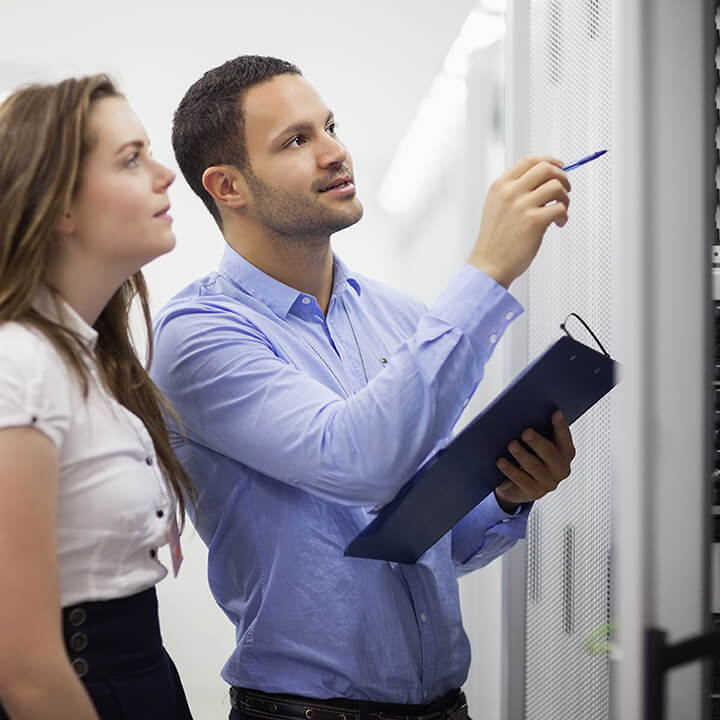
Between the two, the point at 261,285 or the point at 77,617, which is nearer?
the point at 77,617

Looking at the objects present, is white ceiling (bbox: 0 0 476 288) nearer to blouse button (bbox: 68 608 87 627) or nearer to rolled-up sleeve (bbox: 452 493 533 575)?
rolled-up sleeve (bbox: 452 493 533 575)

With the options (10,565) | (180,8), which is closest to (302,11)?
(180,8)

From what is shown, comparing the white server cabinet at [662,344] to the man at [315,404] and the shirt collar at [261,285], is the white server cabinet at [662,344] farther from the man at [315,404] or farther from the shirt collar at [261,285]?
the shirt collar at [261,285]

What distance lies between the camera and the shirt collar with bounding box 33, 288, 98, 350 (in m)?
0.92

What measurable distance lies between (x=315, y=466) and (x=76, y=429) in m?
0.31

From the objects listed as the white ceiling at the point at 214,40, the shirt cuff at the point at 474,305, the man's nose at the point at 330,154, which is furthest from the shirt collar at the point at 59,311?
the white ceiling at the point at 214,40

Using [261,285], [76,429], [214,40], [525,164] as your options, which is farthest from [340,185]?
[214,40]

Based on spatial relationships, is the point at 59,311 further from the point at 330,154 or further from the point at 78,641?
the point at 330,154

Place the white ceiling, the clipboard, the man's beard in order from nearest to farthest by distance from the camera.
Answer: the clipboard < the man's beard < the white ceiling

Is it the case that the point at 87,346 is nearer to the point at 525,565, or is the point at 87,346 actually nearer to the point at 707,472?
the point at 707,472

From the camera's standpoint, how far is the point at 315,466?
3.60 feet

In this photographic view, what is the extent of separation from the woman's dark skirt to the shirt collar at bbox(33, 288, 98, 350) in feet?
0.87

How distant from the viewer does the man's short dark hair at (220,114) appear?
4.50 feet

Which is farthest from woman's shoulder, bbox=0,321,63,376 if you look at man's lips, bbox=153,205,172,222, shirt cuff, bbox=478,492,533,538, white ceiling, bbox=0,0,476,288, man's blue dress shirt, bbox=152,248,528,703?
white ceiling, bbox=0,0,476,288
